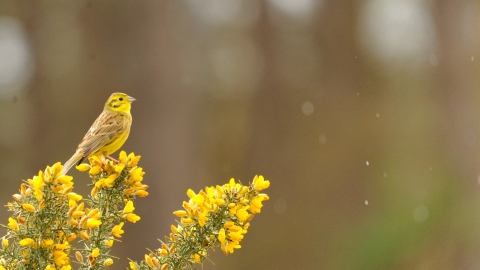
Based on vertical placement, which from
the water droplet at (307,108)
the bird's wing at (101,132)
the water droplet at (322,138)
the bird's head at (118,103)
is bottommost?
the bird's wing at (101,132)

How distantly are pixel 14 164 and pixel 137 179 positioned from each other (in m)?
2.82

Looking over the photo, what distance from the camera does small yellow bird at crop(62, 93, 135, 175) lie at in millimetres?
1261

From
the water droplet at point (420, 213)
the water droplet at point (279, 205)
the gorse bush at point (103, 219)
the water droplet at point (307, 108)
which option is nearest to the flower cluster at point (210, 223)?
the gorse bush at point (103, 219)

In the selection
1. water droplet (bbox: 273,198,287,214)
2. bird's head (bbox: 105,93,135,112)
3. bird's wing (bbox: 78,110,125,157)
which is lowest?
water droplet (bbox: 273,198,287,214)

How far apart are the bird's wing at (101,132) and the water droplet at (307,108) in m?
2.53

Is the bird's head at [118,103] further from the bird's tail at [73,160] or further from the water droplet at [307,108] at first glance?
the water droplet at [307,108]

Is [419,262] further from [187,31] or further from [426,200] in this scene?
[187,31]

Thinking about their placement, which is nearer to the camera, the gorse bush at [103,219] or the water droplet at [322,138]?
the gorse bush at [103,219]

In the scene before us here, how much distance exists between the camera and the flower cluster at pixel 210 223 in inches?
30.0

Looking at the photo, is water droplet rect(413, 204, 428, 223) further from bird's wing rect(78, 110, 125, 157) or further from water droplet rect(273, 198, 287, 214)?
bird's wing rect(78, 110, 125, 157)

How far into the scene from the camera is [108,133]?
54.2 inches

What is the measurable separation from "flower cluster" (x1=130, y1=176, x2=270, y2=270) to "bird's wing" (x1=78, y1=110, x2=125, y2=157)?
0.53 m

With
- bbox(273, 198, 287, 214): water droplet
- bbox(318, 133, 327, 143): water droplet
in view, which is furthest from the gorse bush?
bbox(318, 133, 327, 143): water droplet

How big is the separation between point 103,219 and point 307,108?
3228mm
